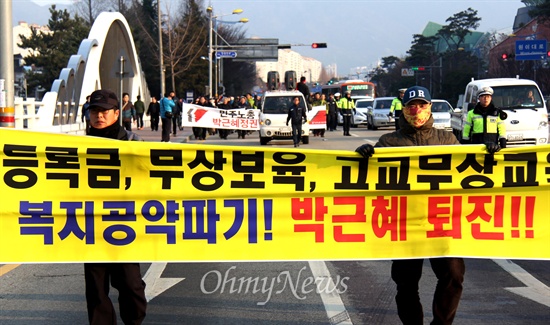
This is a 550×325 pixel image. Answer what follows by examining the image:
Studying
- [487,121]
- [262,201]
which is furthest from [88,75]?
[262,201]

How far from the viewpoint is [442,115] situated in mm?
34938

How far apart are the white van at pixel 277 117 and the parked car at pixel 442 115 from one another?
581 centimetres

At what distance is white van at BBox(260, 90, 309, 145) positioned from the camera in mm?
31312

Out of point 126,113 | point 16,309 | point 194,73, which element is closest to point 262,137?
point 126,113

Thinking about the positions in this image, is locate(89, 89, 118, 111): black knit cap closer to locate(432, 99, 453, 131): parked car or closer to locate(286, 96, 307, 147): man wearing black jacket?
locate(286, 96, 307, 147): man wearing black jacket

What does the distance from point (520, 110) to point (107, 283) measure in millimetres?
18235

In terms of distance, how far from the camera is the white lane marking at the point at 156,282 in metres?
7.88

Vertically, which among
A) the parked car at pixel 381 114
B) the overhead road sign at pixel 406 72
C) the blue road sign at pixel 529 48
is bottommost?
the parked car at pixel 381 114

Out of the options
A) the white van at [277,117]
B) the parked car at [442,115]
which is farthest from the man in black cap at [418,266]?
the parked car at [442,115]

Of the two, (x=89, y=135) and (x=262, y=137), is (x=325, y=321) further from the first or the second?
(x=262, y=137)

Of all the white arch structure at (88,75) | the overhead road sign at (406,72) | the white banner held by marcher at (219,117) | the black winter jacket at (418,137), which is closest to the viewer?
the black winter jacket at (418,137)

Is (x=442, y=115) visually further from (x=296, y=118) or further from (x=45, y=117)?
(x=45, y=117)

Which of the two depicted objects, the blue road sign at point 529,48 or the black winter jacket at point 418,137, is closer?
the black winter jacket at point 418,137

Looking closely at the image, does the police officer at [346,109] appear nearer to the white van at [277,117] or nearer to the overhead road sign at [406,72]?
the white van at [277,117]
